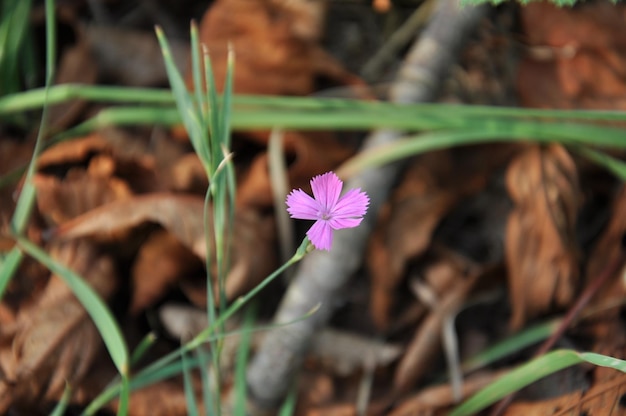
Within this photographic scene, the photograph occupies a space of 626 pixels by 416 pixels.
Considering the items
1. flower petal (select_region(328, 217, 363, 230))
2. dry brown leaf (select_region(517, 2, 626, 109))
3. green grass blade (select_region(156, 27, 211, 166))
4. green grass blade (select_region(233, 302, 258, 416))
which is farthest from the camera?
dry brown leaf (select_region(517, 2, 626, 109))

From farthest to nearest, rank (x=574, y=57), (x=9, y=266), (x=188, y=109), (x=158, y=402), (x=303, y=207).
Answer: (x=574, y=57) → (x=158, y=402) → (x=9, y=266) → (x=188, y=109) → (x=303, y=207)

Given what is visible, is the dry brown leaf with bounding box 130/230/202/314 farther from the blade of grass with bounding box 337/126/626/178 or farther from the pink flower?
the pink flower

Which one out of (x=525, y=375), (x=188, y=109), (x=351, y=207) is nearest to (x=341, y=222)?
(x=351, y=207)

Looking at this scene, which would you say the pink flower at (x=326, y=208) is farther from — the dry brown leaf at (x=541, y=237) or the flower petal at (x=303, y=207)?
the dry brown leaf at (x=541, y=237)

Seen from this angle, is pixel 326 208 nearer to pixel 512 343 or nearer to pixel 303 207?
pixel 303 207

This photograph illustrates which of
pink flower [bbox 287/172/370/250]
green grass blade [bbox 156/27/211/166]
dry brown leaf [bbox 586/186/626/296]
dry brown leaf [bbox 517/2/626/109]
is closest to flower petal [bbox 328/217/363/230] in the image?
pink flower [bbox 287/172/370/250]

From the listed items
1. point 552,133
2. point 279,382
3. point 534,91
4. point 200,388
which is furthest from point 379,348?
point 534,91

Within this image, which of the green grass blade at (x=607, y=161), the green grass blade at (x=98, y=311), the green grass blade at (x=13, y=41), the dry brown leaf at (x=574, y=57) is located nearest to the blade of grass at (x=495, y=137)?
the green grass blade at (x=607, y=161)
